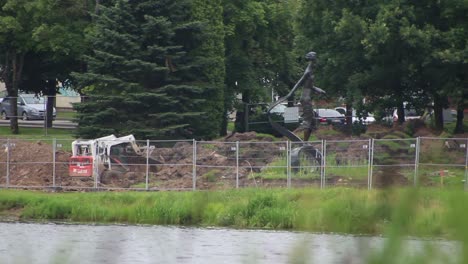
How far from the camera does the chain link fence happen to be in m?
29.3

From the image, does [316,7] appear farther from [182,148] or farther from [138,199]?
[138,199]

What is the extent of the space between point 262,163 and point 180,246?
2317 centimetres

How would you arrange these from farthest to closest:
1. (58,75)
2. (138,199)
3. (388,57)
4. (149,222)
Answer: (58,75)
(388,57)
(138,199)
(149,222)

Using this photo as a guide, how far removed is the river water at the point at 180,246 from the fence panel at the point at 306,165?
19.8 feet

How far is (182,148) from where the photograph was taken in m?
32.4

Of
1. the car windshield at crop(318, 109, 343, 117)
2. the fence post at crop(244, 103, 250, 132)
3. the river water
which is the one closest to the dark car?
the car windshield at crop(318, 109, 343, 117)

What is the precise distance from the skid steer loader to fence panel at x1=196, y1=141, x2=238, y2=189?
5.58ft

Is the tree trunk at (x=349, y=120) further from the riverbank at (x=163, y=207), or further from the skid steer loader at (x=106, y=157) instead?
the riverbank at (x=163, y=207)

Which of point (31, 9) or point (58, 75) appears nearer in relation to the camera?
point (31, 9)

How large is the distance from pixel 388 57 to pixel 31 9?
660 inches

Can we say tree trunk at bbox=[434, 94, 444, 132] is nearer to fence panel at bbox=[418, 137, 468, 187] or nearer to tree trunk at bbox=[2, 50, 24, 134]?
fence panel at bbox=[418, 137, 468, 187]

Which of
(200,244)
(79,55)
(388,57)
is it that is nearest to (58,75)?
(79,55)

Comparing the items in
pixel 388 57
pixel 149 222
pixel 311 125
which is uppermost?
pixel 388 57

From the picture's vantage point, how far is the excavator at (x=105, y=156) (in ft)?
105
